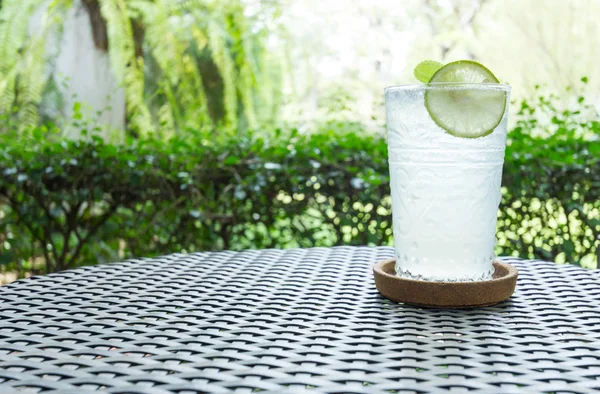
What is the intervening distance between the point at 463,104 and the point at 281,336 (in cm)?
34

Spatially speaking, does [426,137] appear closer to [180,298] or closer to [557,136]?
[180,298]

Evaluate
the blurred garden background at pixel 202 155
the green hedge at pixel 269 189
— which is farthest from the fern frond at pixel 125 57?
the green hedge at pixel 269 189

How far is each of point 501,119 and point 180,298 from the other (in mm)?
464

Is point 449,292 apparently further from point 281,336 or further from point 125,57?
point 125,57

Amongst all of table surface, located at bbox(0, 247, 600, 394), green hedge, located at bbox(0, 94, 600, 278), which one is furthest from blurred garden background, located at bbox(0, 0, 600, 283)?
table surface, located at bbox(0, 247, 600, 394)

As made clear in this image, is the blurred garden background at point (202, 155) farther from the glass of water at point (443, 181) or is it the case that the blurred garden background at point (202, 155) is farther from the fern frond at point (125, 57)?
the glass of water at point (443, 181)

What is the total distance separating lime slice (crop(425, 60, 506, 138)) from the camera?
2.29 feet

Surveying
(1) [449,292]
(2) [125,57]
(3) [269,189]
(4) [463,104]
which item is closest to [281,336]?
(1) [449,292]

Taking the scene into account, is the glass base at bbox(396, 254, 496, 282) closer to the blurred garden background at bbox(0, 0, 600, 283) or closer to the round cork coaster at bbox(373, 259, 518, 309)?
the round cork coaster at bbox(373, 259, 518, 309)

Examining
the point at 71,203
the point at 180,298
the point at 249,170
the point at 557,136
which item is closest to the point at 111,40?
the point at 71,203

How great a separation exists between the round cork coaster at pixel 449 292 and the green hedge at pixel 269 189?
3.52 ft

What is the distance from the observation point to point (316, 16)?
26.7ft

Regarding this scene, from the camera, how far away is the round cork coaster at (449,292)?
2.37 ft

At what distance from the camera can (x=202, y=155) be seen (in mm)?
1973
